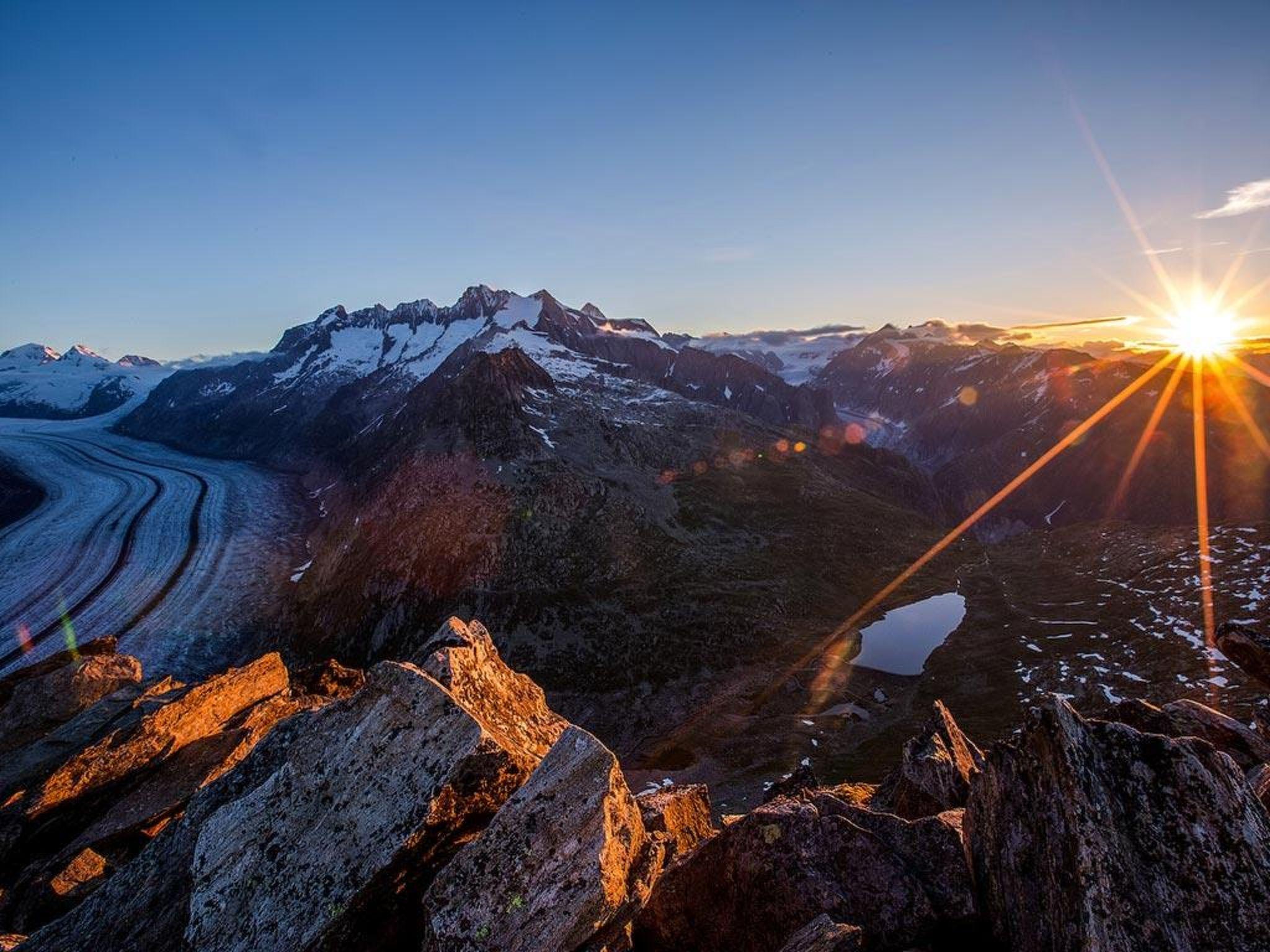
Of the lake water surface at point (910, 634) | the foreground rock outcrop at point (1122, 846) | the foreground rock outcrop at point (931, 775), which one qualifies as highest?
the foreground rock outcrop at point (1122, 846)

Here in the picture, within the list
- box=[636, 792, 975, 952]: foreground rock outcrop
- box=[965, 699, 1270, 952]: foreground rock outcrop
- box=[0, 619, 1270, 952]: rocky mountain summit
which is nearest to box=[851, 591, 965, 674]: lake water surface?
box=[0, 619, 1270, 952]: rocky mountain summit

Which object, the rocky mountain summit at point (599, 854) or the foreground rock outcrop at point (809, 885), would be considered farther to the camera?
the foreground rock outcrop at point (809, 885)

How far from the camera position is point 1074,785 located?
1065cm

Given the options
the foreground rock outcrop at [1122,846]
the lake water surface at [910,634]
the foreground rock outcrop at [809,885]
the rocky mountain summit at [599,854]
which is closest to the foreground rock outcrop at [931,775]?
the rocky mountain summit at [599,854]

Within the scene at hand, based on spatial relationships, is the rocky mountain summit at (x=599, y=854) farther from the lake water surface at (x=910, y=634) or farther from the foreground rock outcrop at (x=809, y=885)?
the lake water surface at (x=910, y=634)

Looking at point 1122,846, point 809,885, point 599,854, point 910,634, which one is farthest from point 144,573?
point 1122,846

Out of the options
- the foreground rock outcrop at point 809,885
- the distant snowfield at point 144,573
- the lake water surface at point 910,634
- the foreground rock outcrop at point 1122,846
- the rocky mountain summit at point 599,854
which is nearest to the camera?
the foreground rock outcrop at point 1122,846

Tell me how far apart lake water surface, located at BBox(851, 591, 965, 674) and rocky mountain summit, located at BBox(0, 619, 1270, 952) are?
315 feet

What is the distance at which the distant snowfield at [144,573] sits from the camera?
106562mm

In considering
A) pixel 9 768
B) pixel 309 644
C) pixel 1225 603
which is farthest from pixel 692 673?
pixel 1225 603

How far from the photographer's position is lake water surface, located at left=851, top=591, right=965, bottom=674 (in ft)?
339

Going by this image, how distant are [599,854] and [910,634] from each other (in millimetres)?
124821

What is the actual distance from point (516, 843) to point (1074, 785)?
10168mm

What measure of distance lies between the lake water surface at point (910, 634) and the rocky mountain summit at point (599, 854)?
95870 mm
